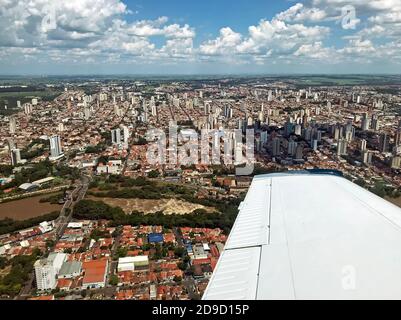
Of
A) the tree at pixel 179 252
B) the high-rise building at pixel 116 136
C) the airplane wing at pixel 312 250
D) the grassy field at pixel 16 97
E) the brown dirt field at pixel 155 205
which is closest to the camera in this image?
the airplane wing at pixel 312 250

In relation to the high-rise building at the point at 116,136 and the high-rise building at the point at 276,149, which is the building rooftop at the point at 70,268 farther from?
the high-rise building at the point at 116,136

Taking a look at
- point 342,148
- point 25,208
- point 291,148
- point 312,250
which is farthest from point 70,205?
point 342,148

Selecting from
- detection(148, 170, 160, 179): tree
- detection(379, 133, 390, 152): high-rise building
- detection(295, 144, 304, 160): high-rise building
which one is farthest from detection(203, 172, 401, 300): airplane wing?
detection(379, 133, 390, 152): high-rise building

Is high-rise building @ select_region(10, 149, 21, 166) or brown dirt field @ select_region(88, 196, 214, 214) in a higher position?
high-rise building @ select_region(10, 149, 21, 166)

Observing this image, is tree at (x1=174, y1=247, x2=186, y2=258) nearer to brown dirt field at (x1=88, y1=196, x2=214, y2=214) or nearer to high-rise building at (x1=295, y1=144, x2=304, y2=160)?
brown dirt field at (x1=88, y1=196, x2=214, y2=214)

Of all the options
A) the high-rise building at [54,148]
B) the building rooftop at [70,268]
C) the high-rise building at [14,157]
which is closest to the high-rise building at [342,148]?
the building rooftop at [70,268]
